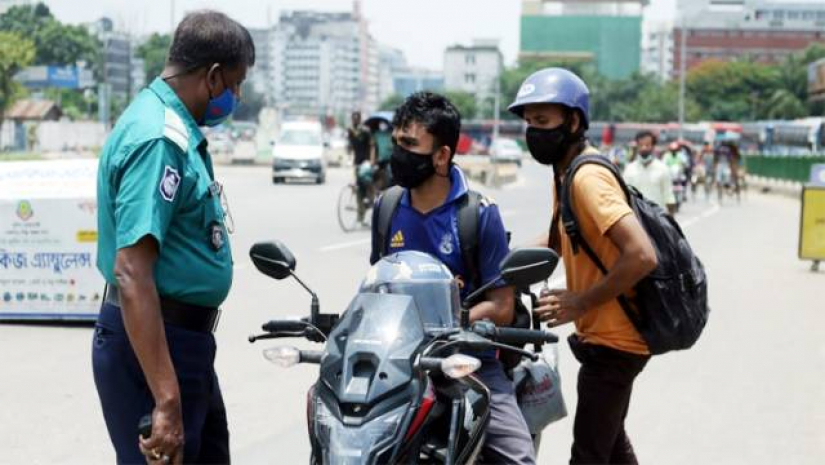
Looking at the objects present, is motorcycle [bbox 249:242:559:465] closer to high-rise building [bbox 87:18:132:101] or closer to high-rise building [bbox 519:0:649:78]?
high-rise building [bbox 87:18:132:101]

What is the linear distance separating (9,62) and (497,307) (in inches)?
2899

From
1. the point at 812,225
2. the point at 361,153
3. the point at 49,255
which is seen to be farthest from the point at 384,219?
the point at 361,153

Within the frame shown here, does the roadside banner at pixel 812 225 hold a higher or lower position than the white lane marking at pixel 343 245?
higher

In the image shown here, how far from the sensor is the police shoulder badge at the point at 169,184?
3561 millimetres

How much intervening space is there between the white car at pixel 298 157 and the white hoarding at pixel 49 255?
30.6 metres

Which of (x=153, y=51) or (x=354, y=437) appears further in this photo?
(x=153, y=51)

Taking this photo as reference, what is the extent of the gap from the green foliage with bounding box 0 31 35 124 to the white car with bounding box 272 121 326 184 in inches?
1331

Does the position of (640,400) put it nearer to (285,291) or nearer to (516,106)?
(516,106)

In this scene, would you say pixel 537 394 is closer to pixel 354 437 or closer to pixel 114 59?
pixel 354 437

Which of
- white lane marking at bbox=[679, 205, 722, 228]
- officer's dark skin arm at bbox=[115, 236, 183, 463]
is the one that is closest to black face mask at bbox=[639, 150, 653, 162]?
white lane marking at bbox=[679, 205, 722, 228]

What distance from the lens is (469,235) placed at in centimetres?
435

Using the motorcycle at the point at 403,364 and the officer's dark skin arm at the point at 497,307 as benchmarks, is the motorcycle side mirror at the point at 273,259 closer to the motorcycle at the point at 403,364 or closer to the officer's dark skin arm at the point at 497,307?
the motorcycle at the point at 403,364

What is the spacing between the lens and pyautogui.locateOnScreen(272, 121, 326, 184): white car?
137 ft

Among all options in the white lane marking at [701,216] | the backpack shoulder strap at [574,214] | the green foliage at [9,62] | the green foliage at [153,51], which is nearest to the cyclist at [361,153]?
the white lane marking at [701,216]
